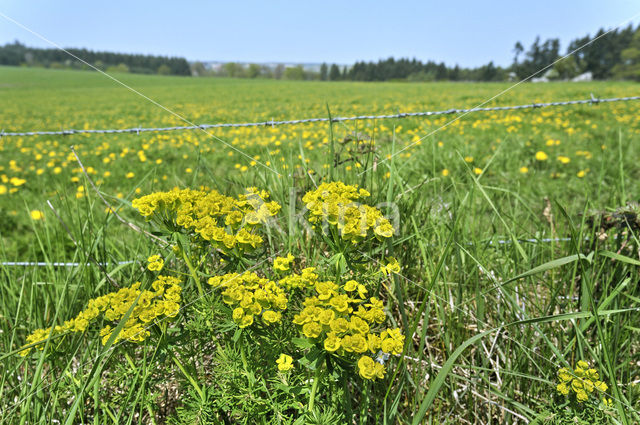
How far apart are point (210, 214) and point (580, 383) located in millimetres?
1136

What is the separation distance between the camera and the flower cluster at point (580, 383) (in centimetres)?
102

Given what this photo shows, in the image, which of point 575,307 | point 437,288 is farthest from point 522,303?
point 437,288

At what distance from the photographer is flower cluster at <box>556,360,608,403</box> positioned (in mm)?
1022

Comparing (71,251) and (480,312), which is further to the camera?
(71,251)

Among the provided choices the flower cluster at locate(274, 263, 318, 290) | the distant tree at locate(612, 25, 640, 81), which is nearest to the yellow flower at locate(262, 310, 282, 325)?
the flower cluster at locate(274, 263, 318, 290)

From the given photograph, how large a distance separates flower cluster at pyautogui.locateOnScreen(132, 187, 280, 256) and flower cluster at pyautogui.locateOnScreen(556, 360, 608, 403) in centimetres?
92

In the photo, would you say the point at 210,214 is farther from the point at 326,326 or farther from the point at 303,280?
the point at 326,326

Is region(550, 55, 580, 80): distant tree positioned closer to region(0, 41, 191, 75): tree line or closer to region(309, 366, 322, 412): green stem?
region(0, 41, 191, 75): tree line

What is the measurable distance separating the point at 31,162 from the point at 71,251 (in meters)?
4.74

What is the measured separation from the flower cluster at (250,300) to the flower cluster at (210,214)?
0.11 m

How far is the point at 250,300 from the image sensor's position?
955 millimetres

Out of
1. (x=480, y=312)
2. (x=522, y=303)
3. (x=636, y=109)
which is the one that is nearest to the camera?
(x=480, y=312)

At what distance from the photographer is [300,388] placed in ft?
3.28

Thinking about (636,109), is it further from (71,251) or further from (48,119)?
(48,119)
